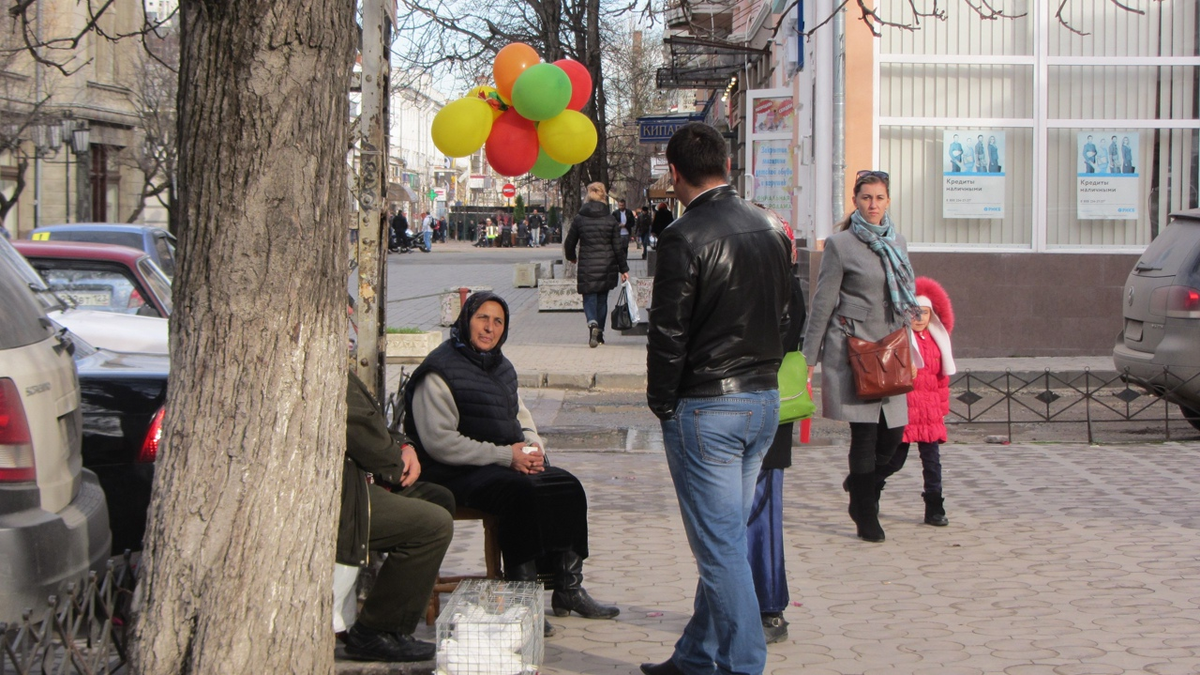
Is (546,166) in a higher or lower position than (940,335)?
higher

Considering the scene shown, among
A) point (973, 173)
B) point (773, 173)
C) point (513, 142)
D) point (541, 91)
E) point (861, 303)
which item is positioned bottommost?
point (861, 303)

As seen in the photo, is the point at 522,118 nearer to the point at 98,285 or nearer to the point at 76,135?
the point at 98,285

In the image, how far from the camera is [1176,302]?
9.62 m

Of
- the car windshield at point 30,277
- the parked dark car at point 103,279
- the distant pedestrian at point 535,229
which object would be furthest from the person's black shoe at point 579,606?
the distant pedestrian at point 535,229

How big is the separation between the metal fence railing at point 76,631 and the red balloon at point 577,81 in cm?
506

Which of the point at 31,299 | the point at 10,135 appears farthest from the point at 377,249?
the point at 10,135

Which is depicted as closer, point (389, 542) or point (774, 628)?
point (389, 542)

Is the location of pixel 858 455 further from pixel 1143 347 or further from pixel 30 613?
pixel 1143 347

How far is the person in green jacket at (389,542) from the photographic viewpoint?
4.40m

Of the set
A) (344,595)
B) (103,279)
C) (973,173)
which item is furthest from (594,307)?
(344,595)

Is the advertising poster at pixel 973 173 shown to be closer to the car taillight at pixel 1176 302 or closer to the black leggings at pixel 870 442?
the car taillight at pixel 1176 302

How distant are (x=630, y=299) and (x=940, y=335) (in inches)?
387

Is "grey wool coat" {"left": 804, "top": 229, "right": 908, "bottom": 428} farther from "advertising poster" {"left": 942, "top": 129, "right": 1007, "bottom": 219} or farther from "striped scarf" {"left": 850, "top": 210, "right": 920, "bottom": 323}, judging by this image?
"advertising poster" {"left": 942, "top": 129, "right": 1007, "bottom": 219}

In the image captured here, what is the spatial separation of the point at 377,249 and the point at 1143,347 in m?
6.92
